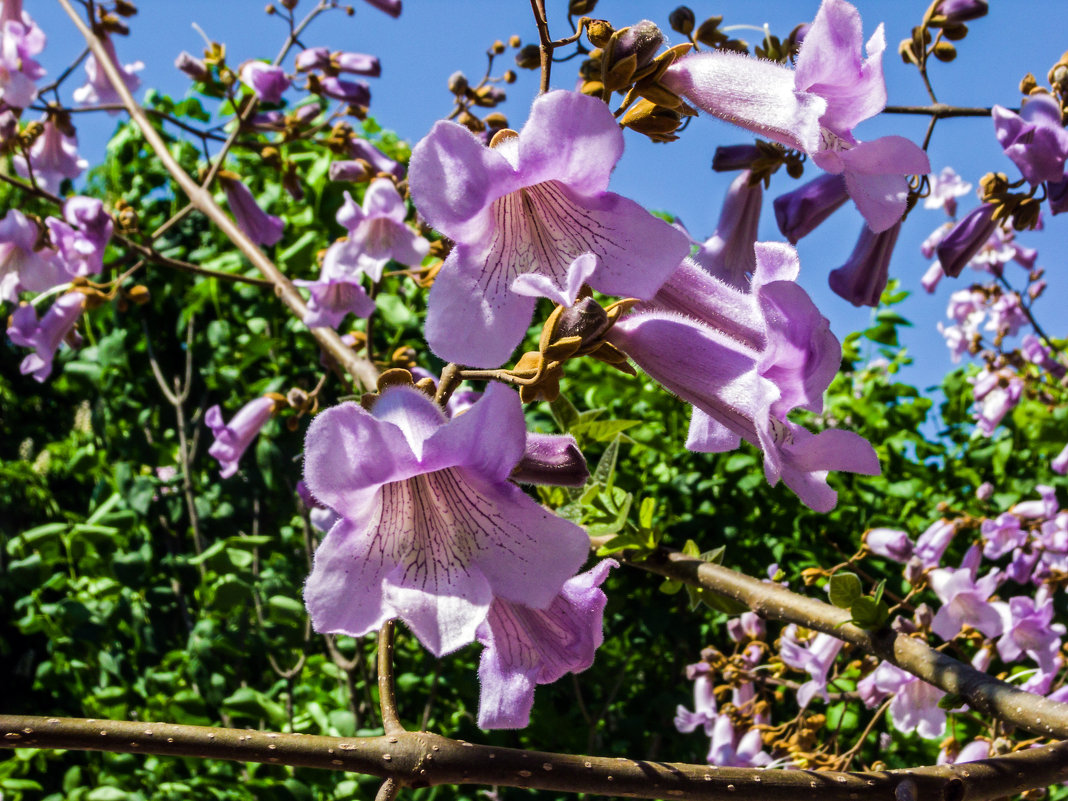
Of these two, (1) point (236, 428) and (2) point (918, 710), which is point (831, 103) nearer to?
(2) point (918, 710)

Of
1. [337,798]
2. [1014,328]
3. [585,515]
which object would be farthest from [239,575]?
[1014,328]

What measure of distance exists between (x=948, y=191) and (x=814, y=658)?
13.3 feet

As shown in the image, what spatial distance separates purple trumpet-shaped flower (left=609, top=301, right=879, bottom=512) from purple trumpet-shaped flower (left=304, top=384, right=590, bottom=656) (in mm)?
164

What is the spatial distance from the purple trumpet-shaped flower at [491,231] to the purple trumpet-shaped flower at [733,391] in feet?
0.24

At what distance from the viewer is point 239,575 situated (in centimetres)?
291

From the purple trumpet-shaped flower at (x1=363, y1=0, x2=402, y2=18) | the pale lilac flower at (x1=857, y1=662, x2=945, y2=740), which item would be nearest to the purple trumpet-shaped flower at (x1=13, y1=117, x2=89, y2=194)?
the purple trumpet-shaped flower at (x1=363, y1=0, x2=402, y2=18)

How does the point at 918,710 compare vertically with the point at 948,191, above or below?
below

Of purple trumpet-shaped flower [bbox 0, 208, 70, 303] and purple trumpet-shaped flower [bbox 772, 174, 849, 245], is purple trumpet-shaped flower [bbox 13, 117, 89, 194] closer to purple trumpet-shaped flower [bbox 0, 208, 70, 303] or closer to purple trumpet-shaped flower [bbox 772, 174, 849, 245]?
purple trumpet-shaped flower [bbox 0, 208, 70, 303]

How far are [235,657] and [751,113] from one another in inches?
118

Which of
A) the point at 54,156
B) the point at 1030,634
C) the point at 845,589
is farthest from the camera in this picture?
the point at 54,156

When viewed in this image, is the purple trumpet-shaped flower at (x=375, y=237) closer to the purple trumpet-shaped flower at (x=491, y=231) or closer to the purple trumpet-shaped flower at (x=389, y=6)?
the purple trumpet-shaped flower at (x=389, y=6)

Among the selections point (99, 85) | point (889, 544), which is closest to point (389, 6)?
point (99, 85)

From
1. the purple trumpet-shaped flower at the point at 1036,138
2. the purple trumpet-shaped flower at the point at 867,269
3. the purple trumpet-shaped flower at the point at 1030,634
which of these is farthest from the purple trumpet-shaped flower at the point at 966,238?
the purple trumpet-shaped flower at the point at 1030,634

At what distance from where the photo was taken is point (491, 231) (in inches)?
31.4
